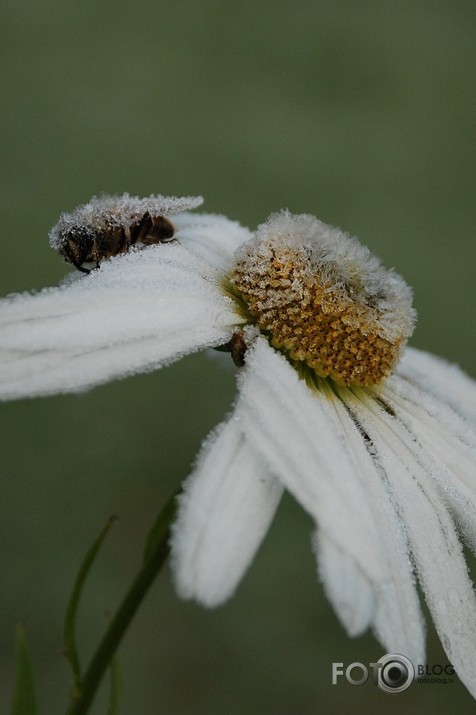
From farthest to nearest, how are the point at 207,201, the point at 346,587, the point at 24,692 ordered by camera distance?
the point at 207,201 → the point at 24,692 → the point at 346,587

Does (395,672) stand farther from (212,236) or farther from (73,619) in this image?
(212,236)

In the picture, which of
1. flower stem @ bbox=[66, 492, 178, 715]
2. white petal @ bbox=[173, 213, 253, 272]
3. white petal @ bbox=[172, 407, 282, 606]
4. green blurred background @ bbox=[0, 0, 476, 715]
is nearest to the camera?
white petal @ bbox=[172, 407, 282, 606]

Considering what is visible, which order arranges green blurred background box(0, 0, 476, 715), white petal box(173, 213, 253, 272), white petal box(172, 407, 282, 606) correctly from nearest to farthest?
white petal box(172, 407, 282, 606), white petal box(173, 213, 253, 272), green blurred background box(0, 0, 476, 715)

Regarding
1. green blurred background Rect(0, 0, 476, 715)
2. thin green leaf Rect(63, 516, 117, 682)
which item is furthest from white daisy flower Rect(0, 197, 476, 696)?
green blurred background Rect(0, 0, 476, 715)

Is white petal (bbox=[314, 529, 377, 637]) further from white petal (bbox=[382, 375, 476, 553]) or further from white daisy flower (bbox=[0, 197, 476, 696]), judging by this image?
white petal (bbox=[382, 375, 476, 553])

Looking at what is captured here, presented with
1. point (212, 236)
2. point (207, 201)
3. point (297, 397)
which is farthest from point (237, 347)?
point (207, 201)

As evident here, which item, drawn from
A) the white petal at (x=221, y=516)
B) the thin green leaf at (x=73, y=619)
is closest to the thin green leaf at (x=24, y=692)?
the thin green leaf at (x=73, y=619)
